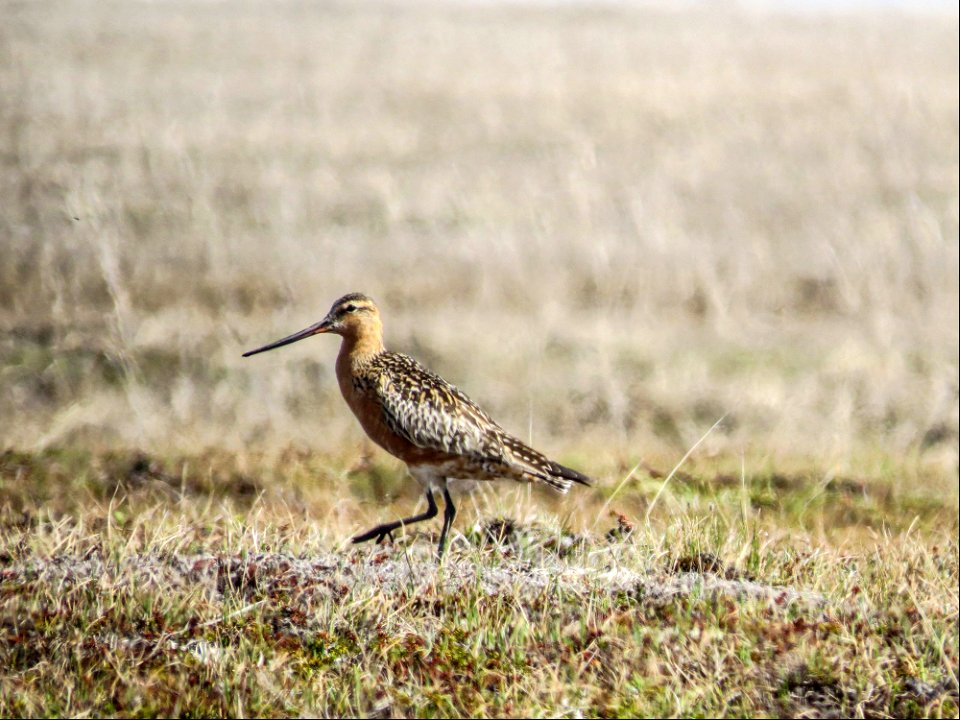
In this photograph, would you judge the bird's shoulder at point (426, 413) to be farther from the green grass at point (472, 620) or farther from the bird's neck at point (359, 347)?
the green grass at point (472, 620)

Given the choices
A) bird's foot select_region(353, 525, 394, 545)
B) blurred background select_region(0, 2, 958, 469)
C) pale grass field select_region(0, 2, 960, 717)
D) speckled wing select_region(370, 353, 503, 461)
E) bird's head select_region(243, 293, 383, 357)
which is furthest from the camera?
blurred background select_region(0, 2, 958, 469)

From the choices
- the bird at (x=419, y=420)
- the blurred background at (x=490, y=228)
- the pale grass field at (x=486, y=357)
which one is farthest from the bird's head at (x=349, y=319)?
the blurred background at (x=490, y=228)

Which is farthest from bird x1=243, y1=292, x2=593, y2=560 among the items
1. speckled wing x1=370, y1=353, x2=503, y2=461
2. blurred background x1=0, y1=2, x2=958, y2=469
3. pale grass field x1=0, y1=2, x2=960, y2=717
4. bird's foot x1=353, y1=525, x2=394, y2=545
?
blurred background x1=0, y1=2, x2=958, y2=469

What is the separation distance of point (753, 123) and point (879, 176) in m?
2.86

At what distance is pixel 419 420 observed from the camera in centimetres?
550

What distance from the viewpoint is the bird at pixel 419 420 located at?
217 inches

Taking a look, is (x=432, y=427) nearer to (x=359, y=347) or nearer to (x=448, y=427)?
(x=448, y=427)

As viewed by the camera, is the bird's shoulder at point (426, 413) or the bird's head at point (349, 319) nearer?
the bird's shoulder at point (426, 413)

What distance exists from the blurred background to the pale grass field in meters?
0.05

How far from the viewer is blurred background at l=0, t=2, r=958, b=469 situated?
29.3 ft

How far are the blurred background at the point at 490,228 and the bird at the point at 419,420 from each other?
6.79ft

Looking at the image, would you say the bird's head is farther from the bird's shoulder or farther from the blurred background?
the blurred background

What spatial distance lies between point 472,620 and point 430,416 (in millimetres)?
1351

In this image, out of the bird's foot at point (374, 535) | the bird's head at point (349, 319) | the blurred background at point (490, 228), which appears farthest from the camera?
the blurred background at point (490, 228)
